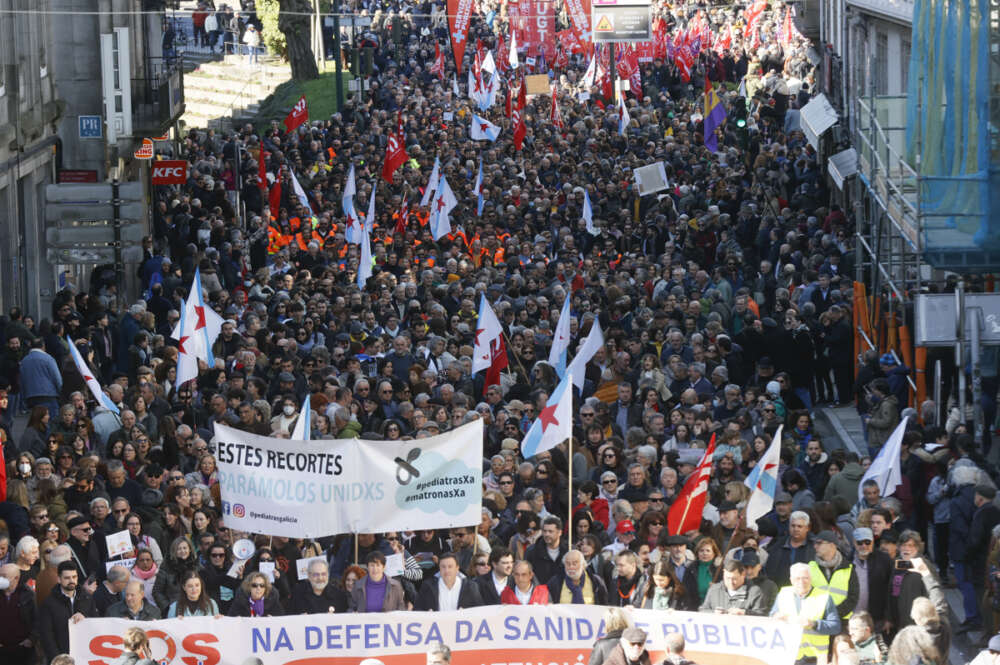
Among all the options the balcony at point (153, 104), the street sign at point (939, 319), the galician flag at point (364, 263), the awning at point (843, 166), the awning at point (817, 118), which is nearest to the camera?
the street sign at point (939, 319)

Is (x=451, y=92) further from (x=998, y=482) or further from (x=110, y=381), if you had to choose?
(x=998, y=482)

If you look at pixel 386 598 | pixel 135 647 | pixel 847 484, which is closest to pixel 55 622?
pixel 135 647

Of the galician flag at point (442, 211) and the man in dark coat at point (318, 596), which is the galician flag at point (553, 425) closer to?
the man in dark coat at point (318, 596)

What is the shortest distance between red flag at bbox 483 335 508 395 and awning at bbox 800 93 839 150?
1394 cm

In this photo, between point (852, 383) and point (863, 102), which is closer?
point (852, 383)

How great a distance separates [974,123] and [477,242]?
945 centimetres

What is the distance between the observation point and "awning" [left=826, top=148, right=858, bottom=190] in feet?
94.9

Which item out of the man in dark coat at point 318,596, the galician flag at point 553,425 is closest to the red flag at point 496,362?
the galician flag at point 553,425

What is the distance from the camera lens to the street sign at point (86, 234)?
24.8m

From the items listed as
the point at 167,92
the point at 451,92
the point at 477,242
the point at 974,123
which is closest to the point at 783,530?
the point at 974,123

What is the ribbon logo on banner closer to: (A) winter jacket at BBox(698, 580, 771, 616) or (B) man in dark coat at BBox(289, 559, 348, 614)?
(B) man in dark coat at BBox(289, 559, 348, 614)

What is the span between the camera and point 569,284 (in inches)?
988

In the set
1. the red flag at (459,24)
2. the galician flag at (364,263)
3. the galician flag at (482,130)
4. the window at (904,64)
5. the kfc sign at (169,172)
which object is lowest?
the galician flag at (364,263)

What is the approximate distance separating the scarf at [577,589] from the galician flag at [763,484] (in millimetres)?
1493
